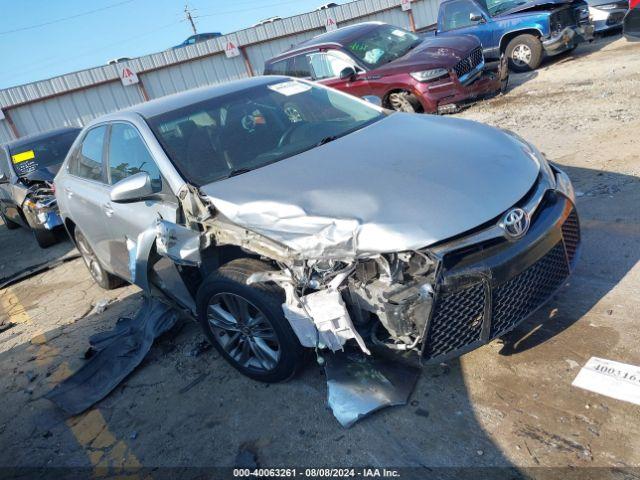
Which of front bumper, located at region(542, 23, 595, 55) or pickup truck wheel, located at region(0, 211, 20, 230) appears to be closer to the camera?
pickup truck wheel, located at region(0, 211, 20, 230)

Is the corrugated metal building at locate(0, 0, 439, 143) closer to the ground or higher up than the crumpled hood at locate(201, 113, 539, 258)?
higher up

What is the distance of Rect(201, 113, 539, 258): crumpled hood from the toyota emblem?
0.20ft

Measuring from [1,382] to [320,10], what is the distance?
23708 mm

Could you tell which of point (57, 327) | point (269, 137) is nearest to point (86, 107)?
point (57, 327)

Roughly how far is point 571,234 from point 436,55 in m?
6.12

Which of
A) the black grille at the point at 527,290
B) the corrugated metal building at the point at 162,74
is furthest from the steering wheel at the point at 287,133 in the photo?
the corrugated metal building at the point at 162,74

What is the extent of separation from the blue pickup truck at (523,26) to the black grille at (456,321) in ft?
26.8

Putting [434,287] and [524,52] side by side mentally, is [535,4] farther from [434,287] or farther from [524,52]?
[434,287]

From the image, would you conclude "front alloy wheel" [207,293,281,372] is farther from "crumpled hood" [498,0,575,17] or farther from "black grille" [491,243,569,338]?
"crumpled hood" [498,0,575,17]

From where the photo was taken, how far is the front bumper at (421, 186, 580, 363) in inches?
91.0

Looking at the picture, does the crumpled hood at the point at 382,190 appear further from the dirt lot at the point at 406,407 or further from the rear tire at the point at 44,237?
the rear tire at the point at 44,237

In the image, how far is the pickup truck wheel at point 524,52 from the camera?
32.3 feet

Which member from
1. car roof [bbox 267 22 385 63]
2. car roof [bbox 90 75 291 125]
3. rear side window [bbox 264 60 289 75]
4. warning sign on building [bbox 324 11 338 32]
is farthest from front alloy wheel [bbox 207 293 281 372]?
warning sign on building [bbox 324 11 338 32]

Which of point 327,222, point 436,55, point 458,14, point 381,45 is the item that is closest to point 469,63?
point 436,55
